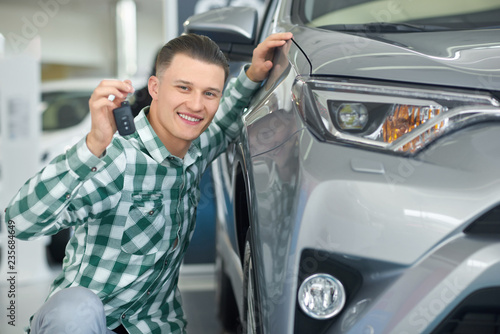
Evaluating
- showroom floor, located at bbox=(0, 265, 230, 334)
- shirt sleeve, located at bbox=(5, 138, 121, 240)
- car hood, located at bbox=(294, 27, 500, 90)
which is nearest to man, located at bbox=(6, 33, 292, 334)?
shirt sleeve, located at bbox=(5, 138, 121, 240)

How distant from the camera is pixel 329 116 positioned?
3.34 feet

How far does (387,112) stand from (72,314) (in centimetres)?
82

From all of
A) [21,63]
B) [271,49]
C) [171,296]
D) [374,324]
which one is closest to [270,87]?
[271,49]

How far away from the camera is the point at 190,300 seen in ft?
9.33

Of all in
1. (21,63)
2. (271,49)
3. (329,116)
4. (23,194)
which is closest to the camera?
(329,116)

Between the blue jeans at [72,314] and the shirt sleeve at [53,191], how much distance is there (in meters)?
0.17

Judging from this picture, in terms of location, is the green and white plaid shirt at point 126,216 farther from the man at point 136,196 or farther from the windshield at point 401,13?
the windshield at point 401,13

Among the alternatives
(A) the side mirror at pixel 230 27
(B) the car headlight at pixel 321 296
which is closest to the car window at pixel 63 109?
(A) the side mirror at pixel 230 27

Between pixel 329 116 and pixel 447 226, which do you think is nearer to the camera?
pixel 447 226

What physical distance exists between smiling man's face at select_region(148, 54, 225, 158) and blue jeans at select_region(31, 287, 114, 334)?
0.44 metres

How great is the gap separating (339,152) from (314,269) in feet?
0.68

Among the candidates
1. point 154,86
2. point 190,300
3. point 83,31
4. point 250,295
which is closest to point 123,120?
point 154,86

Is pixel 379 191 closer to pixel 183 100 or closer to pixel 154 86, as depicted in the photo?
pixel 183 100

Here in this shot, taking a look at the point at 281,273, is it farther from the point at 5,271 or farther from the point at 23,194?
the point at 5,271
